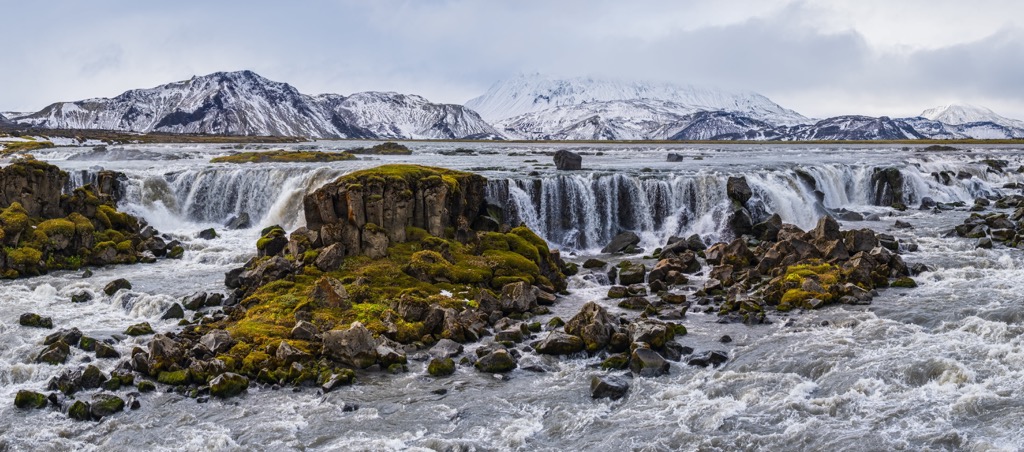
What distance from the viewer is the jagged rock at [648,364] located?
22281 mm

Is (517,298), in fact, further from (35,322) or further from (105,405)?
(35,322)

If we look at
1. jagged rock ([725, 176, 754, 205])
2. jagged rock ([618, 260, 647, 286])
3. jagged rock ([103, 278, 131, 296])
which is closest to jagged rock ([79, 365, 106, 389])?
jagged rock ([103, 278, 131, 296])

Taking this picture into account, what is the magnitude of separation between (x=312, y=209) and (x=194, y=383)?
52.4 ft

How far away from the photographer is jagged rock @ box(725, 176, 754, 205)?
Result: 52.0 metres

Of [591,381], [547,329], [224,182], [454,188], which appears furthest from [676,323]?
[224,182]

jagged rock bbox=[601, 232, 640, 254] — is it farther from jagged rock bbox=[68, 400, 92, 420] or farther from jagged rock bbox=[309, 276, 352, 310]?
jagged rock bbox=[68, 400, 92, 420]

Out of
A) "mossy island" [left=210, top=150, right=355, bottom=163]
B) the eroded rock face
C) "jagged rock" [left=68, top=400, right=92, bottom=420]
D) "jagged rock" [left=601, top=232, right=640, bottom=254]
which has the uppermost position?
"mossy island" [left=210, top=150, right=355, bottom=163]

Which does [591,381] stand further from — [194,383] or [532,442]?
[194,383]

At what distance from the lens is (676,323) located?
28078mm

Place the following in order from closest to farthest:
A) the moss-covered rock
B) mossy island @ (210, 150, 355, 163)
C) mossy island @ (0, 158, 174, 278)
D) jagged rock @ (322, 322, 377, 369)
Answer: the moss-covered rock → jagged rock @ (322, 322, 377, 369) → mossy island @ (0, 158, 174, 278) → mossy island @ (210, 150, 355, 163)

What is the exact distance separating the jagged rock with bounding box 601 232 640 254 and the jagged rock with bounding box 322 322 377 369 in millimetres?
24439

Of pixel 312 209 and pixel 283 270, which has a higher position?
pixel 312 209

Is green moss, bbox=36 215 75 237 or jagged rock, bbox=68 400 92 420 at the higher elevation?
green moss, bbox=36 215 75 237

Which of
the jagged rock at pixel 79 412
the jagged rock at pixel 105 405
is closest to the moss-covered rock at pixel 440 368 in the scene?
the jagged rock at pixel 105 405
